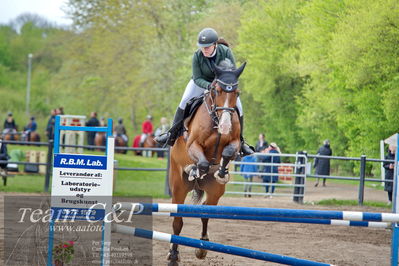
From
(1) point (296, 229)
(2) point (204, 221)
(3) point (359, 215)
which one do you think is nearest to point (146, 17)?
(1) point (296, 229)

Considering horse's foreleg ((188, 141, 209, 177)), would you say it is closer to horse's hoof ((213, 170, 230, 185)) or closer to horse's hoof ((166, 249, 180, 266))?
horse's hoof ((213, 170, 230, 185))

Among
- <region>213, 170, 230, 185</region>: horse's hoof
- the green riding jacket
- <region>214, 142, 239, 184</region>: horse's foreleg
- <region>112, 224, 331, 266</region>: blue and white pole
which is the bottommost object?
<region>112, 224, 331, 266</region>: blue and white pole

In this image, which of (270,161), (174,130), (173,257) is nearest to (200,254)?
(173,257)

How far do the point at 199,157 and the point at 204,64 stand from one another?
56.7 inches

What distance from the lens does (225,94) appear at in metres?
8.20

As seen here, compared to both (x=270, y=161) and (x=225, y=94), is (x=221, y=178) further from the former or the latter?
(x=270, y=161)

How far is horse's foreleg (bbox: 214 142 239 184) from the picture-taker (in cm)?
813

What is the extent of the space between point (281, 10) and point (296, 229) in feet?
66.9

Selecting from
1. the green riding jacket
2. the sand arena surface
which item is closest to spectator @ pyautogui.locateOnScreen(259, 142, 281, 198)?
the sand arena surface

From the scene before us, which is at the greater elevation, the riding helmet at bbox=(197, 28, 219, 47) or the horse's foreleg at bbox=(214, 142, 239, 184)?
the riding helmet at bbox=(197, 28, 219, 47)

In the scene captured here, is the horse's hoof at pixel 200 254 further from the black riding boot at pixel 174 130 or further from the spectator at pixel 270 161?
the spectator at pixel 270 161

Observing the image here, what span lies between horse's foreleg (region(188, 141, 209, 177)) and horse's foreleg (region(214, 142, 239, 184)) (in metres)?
0.17

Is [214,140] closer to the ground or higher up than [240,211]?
higher up

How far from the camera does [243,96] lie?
3694 centimetres
